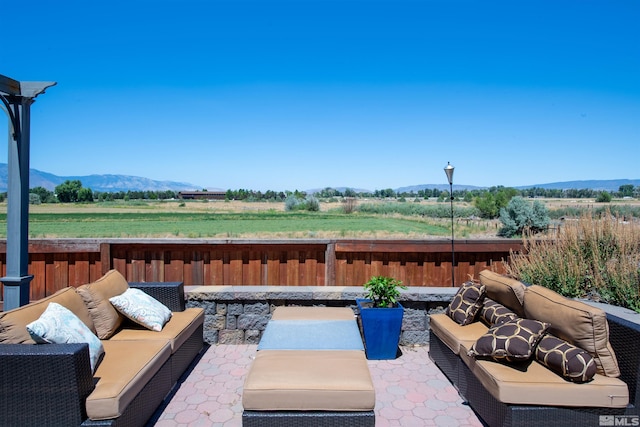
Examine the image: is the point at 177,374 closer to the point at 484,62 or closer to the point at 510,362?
the point at 510,362

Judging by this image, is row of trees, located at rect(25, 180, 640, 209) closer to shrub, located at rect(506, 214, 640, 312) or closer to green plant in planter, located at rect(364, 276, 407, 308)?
shrub, located at rect(506, 214, 640, 312)

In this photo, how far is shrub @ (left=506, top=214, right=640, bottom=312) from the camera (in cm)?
372

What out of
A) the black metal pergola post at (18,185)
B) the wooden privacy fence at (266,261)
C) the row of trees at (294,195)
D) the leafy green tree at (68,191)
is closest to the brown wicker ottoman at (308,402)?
the black metal pergola post at (18,185)

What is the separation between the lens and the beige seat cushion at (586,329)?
95.2 inches

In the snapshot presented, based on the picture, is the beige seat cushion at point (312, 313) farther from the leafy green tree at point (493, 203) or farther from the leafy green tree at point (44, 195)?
the leafy green tree at point (44, 195)

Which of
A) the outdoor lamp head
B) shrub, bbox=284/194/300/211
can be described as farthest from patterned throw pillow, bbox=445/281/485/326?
shrub, bbox=284/194/300/211

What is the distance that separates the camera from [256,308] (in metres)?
4.38

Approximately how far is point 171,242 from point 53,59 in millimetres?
12822

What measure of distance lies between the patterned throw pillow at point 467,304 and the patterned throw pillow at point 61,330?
2973 millimetres

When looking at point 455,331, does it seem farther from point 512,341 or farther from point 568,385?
point 568,385

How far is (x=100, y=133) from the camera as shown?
3728 centimetres

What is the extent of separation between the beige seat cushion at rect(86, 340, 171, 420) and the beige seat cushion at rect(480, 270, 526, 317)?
2.88 meters

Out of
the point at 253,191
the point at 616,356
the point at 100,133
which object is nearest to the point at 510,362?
the point at 616,356

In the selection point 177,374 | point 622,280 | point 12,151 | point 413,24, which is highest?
point 413,24
